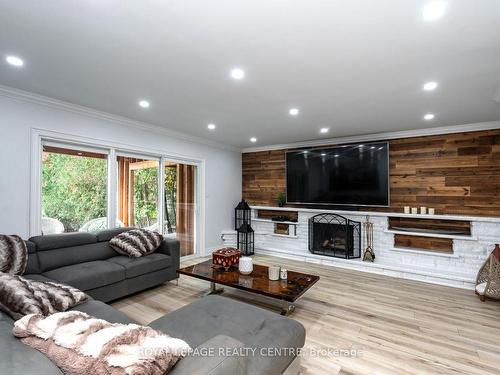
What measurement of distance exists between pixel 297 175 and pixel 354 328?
332 cm

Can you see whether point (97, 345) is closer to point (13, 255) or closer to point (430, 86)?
point (13, 255)

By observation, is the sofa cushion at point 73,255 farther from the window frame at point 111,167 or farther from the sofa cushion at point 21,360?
the sofa cushion at point 21,360

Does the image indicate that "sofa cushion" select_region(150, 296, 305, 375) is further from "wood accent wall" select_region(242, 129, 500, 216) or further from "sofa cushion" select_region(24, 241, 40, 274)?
"wood accent wall" select_region(242, 129, 500, 216)

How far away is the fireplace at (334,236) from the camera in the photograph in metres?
4.80

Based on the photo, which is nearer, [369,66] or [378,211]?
[369,66]

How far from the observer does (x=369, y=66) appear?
88.6 inches

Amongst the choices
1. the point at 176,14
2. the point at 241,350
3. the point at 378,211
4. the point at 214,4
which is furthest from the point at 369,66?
the point at 378,211

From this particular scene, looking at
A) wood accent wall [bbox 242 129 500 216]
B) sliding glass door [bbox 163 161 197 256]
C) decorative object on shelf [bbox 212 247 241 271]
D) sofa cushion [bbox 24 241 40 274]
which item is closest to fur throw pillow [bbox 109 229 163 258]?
sofa cushion [bbox 24 241 40 274]

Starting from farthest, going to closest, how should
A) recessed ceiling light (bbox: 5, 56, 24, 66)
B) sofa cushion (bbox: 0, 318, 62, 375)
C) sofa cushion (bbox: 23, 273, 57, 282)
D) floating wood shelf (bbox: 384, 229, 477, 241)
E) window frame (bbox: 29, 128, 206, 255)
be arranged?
floating wood shelf (bbox: 384, 229, 477, 241) → window frame (bbox: 29, 128, 206, 255) → sofa cushion (bbox: 23, 273, 57, 282) → recessed ceiling light (bbox: 5, 56, 24, 66) → sofa cushion (bbox: 0, 318, 62, 375)

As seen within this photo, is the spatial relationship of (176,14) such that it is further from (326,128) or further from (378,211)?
(378,211)

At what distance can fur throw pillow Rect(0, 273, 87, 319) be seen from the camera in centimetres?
168

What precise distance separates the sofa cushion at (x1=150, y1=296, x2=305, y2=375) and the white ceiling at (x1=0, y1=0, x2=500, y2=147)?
2007 millimetres

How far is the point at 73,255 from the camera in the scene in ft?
10.00

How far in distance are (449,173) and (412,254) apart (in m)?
1.44
